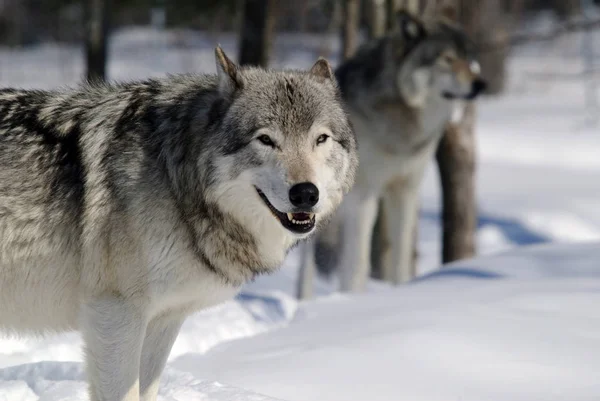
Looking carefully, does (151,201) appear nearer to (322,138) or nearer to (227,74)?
(227,74)

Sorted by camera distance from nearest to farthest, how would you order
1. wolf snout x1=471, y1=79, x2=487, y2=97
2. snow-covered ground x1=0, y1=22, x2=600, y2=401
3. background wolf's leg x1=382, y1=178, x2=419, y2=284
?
1. snow-covered ground x1=0, y1=22, x2=600, y2=401
2. wolf snout x1=471, y1=79, x2=487, y2=97
3. background wolf's leg x1=382, y1=178, x2=419, y2=284

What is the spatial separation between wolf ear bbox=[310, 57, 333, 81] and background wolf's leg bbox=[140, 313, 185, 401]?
1.12m

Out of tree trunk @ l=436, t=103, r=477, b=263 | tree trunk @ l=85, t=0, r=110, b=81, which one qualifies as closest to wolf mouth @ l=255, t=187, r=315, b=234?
tree trunk @ l=436, t=103, r=477, b=263

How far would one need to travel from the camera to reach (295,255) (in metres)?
10.2

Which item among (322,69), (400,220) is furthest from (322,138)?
(400,220)

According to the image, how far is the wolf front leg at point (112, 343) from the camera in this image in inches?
127

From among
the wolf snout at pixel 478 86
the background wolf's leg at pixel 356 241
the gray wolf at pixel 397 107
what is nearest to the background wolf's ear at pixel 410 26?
the gray wolf at pixel 397 107

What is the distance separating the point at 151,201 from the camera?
131 inches

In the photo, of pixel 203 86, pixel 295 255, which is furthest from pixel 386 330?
pixel 295 255

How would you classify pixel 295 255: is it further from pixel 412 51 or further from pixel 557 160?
pixel 557 160

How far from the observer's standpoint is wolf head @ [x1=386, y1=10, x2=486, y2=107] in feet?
23.7

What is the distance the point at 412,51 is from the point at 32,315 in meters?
4.64

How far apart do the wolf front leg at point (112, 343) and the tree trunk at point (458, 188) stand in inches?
239

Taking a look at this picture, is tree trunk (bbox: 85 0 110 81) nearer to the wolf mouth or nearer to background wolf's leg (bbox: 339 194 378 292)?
background wolf's leg (bbox: 339 194 378 292)
